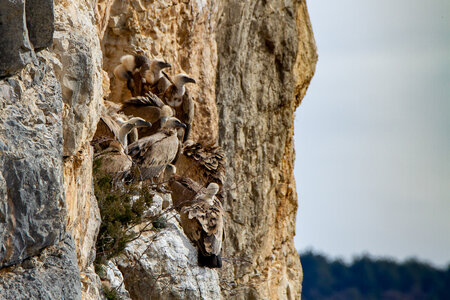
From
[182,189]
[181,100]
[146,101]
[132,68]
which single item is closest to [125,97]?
[132,68]

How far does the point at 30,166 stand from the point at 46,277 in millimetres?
539

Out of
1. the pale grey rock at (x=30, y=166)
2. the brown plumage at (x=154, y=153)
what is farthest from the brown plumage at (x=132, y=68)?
the pale grey rock at (x=30, y=166)

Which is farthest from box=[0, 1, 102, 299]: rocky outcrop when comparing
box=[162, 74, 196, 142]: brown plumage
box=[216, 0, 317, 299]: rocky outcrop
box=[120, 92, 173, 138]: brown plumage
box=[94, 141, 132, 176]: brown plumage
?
box=[216, 0, 317, 299]: rocky outcrop

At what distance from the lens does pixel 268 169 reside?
42.7ft

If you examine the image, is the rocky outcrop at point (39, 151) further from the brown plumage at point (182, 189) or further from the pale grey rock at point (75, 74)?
the brown plumage at point (182, 189)

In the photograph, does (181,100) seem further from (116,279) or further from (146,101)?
(116,279)

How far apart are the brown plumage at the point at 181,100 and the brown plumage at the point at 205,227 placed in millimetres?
2417

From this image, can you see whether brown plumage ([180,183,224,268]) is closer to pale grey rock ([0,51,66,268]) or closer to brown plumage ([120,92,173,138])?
brown plumage ([120,92,173,138])

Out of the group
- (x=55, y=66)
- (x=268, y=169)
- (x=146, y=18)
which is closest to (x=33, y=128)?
(x=55, y=66)

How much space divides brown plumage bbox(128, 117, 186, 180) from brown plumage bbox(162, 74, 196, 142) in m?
1.55

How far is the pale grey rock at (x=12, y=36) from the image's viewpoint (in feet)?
11.1

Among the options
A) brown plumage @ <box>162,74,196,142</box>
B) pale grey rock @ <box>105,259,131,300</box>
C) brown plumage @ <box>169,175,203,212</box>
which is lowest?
pale grey rock @ <box>105,259,131,300</box>

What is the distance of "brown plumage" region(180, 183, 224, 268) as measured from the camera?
24.2 ft

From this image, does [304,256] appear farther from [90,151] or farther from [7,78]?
[7,78]
